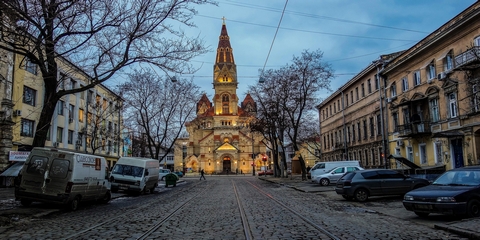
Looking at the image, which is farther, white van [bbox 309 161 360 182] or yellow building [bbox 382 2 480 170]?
white van [bbox 309 161 360 182]

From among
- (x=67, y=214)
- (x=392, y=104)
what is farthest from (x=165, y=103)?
(x=67, y=214)

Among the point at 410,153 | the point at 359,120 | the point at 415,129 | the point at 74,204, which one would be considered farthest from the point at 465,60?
the point at 74,204

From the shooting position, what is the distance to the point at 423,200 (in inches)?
416

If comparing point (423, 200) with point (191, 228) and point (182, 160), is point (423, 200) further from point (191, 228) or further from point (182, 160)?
point (182, 160)

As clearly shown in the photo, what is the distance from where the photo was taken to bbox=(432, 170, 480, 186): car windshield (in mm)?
10711

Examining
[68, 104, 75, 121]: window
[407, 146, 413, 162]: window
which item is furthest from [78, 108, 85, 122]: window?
[407, 146, 413, 162]: window

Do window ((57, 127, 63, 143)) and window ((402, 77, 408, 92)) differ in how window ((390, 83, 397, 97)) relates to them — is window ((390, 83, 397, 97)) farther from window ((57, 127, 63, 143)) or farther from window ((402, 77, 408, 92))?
window ((57, 127, 63, 143))

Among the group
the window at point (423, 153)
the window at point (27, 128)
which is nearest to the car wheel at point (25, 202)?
the window at point (27, 128)

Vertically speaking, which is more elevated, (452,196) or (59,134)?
(59,134)

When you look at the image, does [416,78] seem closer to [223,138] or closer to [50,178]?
[50,178]

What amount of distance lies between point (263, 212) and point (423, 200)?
5.00 meters

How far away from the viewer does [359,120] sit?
135 ft

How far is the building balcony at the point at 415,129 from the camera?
27984 mm

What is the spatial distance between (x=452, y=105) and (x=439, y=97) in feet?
4.45
